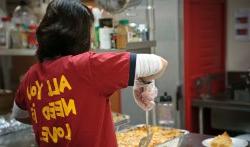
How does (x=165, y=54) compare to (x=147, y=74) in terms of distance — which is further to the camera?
(x=165, y=54)

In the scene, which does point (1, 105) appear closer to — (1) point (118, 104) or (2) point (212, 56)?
(1) point (118, 104)

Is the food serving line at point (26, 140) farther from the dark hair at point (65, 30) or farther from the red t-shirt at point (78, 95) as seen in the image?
the dark hair at point (65, 30)

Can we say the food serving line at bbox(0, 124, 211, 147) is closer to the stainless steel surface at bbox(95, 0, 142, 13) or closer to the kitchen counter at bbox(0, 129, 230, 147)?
the kitchen counter at bbox(0, 129, 230, 147)

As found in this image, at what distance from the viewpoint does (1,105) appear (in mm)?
2564

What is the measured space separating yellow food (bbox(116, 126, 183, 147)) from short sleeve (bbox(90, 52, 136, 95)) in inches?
27.3

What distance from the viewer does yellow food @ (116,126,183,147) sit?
1.78 meters

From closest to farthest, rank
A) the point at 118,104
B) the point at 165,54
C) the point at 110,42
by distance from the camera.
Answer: the point at 110,42 → the point at 118,104 → the point at 165,54

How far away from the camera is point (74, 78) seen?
3.79 feet

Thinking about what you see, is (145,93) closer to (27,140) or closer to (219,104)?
(27,140)

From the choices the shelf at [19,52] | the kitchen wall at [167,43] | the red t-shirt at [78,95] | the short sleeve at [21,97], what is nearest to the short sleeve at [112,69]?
the red t-shirt at [78,95]

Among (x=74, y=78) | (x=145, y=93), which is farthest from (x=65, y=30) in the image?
(x=145, y=93)

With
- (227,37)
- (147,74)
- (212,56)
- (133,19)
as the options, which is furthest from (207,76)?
(147,74)

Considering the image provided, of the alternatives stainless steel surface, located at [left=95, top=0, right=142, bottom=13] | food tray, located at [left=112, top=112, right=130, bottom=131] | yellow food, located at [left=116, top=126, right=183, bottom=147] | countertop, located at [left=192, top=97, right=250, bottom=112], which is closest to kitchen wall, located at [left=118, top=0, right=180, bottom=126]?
countertop, located at [left=192, top=97, right=250, bottom=112]

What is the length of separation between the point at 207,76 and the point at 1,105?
1.66 meters
